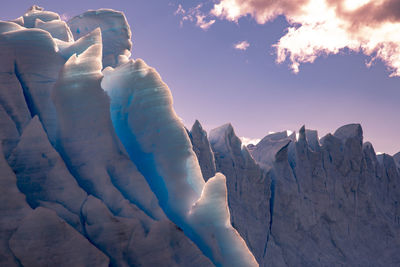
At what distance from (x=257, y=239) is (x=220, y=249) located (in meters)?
14.2

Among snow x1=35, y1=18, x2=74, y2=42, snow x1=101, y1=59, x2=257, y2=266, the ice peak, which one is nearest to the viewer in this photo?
snow x1=101, y1=59, x2=257, y2=266

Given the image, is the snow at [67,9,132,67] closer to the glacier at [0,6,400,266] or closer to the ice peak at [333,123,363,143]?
the glacier at [0,6,400,266]

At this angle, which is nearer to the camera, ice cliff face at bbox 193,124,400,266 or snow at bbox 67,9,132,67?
snow at bbox 67,9,132,67

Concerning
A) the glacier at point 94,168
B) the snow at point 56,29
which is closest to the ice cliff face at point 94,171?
the glacier at point 94,168

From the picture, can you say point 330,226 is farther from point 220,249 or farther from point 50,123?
point 50,123

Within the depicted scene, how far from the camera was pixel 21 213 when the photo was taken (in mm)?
6820

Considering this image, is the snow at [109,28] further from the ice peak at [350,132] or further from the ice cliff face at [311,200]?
the ice peak at [350,132]

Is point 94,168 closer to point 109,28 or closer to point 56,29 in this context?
point 56,29

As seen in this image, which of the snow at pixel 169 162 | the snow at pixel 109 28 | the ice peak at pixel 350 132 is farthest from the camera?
the ice peak at pixel 350 132

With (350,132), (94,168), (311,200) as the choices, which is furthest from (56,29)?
(350,132)

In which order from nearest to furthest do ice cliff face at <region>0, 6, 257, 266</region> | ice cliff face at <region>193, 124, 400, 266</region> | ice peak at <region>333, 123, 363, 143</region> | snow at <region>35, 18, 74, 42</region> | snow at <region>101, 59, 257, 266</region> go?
ice cliff face at <region>0, 6, 257, 266</region>
snow at <region>101, 59, 257, 266</region>
snow at <region>35, 18, 74, 42</region>
ice cliff face at <region>193, 124, 400, 266</region>
ice peak at <region>333, 123, 363, 143</region>

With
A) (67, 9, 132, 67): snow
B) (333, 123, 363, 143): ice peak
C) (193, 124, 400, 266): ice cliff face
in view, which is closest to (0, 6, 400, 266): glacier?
(67, 9, 132, 67): snow

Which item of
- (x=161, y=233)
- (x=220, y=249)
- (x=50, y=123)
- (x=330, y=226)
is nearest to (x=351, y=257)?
(x=330, y=226)

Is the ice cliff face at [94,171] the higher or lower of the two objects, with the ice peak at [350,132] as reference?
lower
